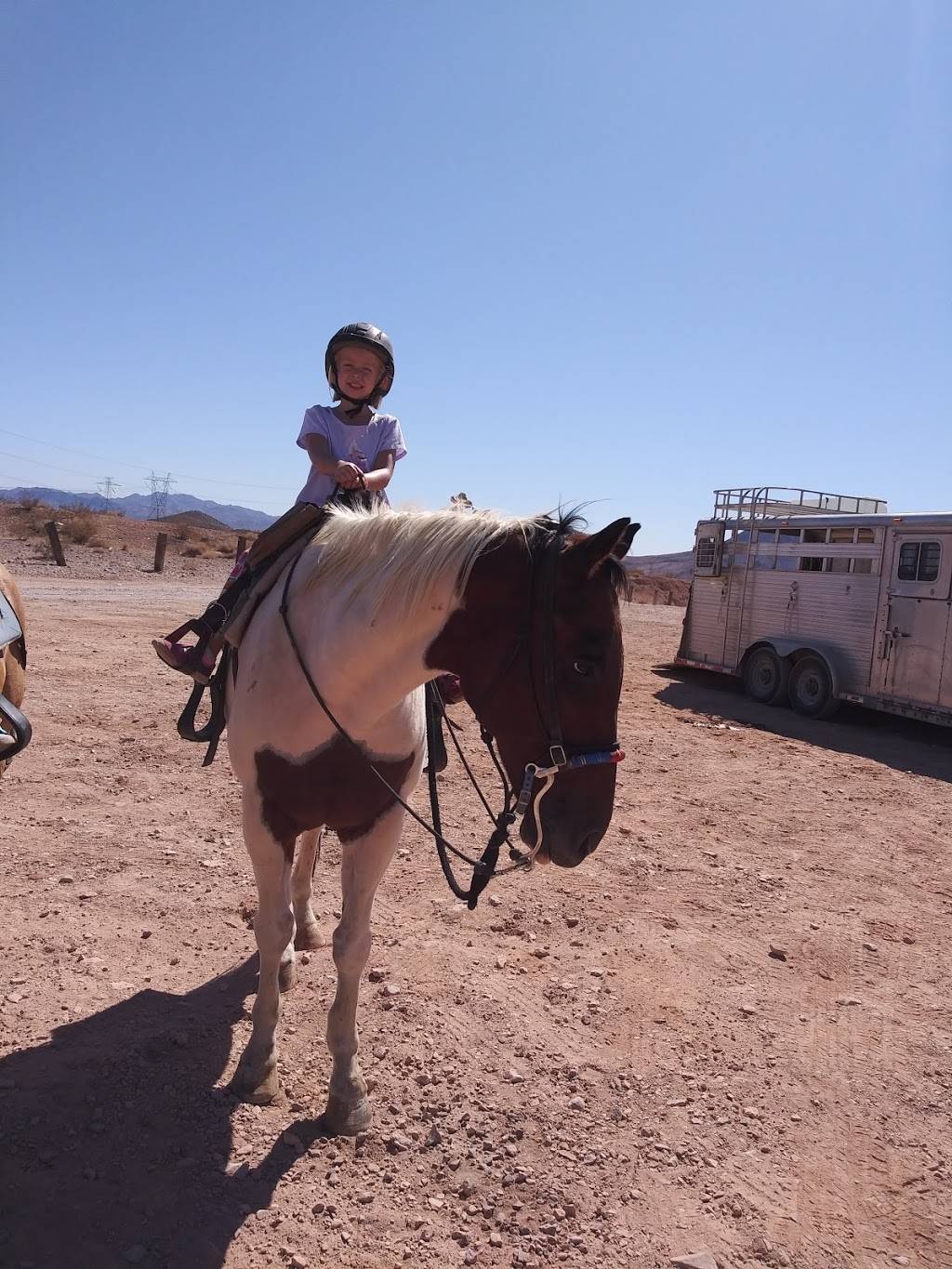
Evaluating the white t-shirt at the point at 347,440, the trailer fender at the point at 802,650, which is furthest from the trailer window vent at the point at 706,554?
the white t-shirt at the point at 347,440

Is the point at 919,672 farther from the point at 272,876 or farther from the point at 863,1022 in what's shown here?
the point at 272,876

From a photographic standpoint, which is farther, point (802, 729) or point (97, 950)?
point (802, 729)

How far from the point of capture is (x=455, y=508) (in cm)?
258

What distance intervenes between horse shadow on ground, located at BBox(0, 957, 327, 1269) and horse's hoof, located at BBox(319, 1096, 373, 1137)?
16 cm

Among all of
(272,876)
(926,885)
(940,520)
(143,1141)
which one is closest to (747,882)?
(926,885)

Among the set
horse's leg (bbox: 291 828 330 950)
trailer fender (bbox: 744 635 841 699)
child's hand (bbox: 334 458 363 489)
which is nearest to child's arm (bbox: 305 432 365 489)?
child's hand (bbox: 334 458 363 489)

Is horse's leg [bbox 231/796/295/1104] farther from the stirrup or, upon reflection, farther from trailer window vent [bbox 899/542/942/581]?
trailer window vent [bbox 899/542/942/581]

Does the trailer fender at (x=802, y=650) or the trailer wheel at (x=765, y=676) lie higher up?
the trailer fender at (x=802, y=650)

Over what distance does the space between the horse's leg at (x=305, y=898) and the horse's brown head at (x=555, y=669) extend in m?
2.03

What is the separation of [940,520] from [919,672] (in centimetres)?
204

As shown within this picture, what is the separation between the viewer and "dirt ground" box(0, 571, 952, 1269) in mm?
2428

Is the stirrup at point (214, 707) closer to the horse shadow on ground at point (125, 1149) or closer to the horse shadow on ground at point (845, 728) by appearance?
the horse shadow on ground at point (125, 1149)

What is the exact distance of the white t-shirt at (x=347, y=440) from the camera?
3457 millimetres

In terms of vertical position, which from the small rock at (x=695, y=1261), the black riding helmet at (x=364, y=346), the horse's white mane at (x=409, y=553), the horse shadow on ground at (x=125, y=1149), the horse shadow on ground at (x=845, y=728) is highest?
the black riding helmet at (x=364, y=346)
